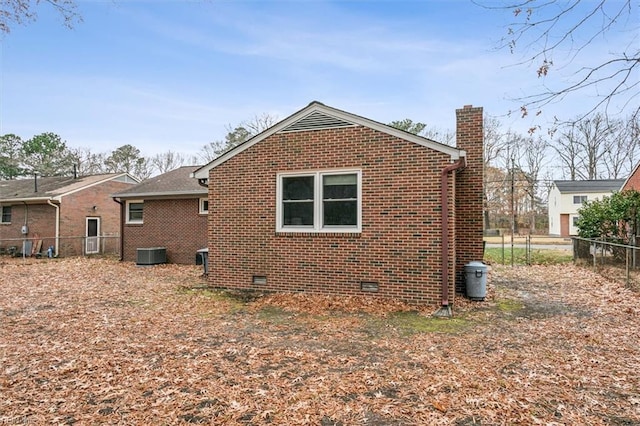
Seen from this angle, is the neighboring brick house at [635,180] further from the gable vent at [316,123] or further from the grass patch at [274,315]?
the grass patch at [274,315]

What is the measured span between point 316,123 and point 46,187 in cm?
2040

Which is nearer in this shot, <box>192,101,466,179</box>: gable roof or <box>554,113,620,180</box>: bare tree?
<box>192,101,466,179</box>: gable roof

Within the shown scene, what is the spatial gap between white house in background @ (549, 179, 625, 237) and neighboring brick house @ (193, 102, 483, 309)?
3268 cm

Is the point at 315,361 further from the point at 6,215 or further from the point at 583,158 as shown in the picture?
the point at 583,158

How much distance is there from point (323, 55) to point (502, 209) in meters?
36.6

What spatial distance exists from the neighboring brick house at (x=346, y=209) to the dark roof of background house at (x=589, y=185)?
33.5m

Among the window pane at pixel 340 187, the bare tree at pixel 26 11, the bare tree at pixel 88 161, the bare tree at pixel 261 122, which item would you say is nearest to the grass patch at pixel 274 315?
the window pane at pixel 340 187

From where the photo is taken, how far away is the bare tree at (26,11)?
13.1ft

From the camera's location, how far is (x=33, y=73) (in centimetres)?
1130

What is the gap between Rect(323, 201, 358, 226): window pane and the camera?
8.30 meters

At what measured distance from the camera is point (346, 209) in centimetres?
836

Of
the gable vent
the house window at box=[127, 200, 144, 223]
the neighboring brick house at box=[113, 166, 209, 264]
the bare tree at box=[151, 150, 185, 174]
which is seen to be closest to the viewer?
the gable vent

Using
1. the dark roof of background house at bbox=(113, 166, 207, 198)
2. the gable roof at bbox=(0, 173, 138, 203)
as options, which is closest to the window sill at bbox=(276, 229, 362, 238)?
the dark roof of background house at bbox=(113, 166, 207, 198)

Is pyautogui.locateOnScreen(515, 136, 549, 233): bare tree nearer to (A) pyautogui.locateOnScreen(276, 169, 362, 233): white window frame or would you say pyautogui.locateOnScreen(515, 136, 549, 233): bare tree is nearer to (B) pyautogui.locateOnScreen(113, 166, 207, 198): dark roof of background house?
(B) pyautogui.locateOnScreen(113, 166, 207, 198): dark roof of background house
